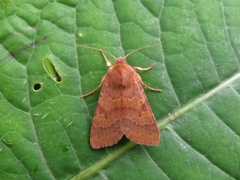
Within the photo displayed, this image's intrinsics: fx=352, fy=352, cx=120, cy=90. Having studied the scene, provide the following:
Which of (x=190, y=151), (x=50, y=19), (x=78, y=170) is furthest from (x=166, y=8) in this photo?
(x=78, y=170)

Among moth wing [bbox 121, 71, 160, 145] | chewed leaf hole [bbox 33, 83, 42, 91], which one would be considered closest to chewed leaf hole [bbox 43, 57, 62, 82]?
chewed leaf hole [bbox 33, 83, 42, 91]

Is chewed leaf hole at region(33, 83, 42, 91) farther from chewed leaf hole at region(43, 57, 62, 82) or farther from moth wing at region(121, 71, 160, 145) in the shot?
moth wing at region(121, 71, 160, 145)

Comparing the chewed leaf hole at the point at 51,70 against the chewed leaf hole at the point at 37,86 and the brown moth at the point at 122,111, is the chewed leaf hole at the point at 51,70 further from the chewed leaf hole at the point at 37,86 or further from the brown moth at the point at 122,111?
the brown moth at the point at 122,111

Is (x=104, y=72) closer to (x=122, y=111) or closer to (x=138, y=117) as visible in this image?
(x=122, y=111)

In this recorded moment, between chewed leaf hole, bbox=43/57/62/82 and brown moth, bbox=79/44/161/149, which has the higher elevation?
chewed leaf hole, bbox=43/57/62/82

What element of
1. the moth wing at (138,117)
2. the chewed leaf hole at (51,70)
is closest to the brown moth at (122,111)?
the moth wing at (138,117)

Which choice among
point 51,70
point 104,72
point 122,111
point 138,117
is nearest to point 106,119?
point 122,111

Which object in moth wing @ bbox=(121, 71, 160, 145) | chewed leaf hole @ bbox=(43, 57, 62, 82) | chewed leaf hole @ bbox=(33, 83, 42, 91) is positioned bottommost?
moth wing @ bbox=(121, 71, 160, 145)

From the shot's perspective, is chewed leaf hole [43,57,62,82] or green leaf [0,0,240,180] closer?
green leaf [0,0,240,180]
